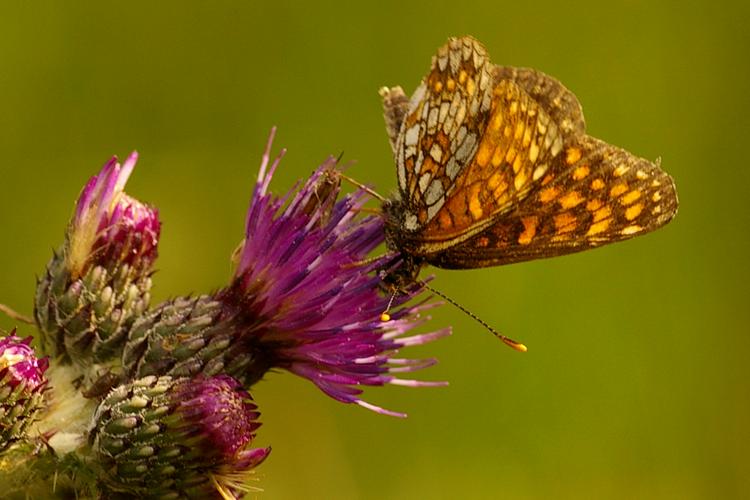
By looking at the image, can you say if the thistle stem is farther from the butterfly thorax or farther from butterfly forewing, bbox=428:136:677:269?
butterfly forewing, bbox=428:136:677:269

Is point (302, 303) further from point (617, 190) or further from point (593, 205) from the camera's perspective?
point (617, 190)

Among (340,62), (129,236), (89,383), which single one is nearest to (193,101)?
(340,62)

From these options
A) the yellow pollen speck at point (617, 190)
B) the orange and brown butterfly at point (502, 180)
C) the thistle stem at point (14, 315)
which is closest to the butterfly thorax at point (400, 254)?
the orange and brown butterfly at point (502, 180)

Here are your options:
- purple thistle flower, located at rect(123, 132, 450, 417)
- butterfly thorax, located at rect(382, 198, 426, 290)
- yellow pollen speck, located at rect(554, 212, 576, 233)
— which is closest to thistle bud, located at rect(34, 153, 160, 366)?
purple thistle flower, located at rect(123, 132, 450, 417)

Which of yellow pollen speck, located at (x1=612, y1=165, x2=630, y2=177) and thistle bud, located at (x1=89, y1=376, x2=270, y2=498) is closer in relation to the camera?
thistle bud, located at (x1=89, y1=376, x2=270, y2=498)

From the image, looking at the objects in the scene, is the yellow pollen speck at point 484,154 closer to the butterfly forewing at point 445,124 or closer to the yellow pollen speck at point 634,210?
the butterfly forewing at point 445,124
